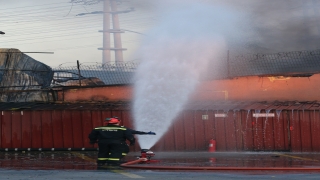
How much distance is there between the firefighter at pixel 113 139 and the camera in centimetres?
1684

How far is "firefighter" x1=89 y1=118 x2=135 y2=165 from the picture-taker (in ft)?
55.3

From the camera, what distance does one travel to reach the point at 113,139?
1681 cm

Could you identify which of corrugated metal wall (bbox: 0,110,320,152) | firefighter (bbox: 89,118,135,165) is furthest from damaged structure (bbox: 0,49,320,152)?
firefighter (bbox: 89,118,135,165)

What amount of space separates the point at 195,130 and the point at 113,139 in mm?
8574

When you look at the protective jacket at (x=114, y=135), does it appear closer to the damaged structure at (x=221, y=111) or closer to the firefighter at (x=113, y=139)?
the firefighter at (x=113, y=139)

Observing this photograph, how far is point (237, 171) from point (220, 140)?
916 cm

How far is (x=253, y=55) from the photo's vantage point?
2889cm

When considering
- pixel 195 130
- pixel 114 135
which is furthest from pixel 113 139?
pixel 195 130

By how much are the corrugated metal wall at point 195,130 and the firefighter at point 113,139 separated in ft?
26.8

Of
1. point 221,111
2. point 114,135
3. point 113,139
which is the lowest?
point 113,139

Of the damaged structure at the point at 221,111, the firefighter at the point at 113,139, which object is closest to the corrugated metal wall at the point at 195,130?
the damaged structure at the point at 221,111

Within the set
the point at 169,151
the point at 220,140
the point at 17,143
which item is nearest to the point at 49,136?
the point at 17,143

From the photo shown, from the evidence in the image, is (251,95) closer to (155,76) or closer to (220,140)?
(220,140)

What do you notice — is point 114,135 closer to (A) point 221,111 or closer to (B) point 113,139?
(B) point 113,139
